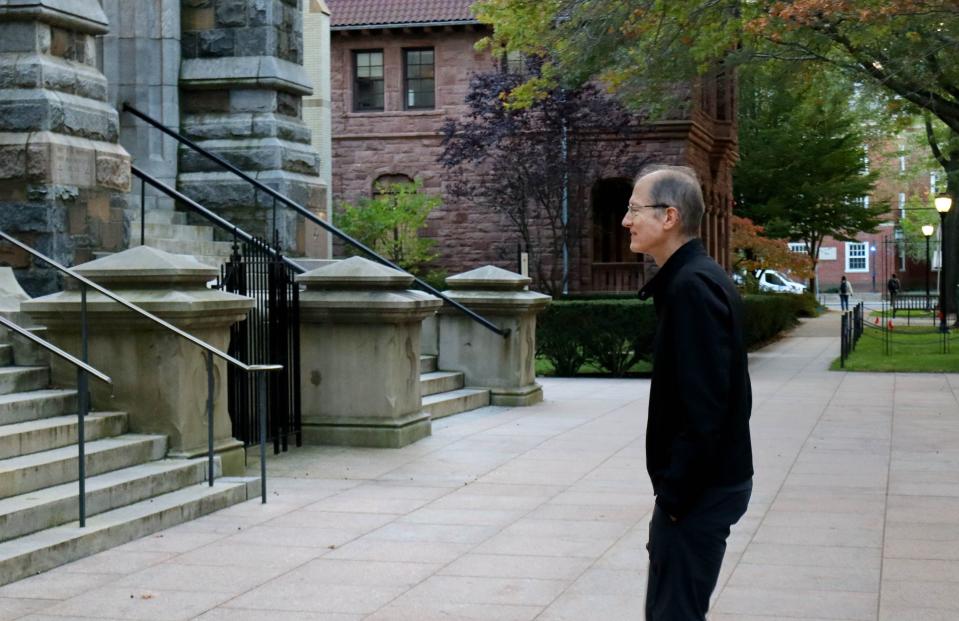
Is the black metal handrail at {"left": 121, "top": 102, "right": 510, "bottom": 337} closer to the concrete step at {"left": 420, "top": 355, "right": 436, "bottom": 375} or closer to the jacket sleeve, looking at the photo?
the concrete step at {"left": 420, "top": 355, "right": 436, "bottom": 375}

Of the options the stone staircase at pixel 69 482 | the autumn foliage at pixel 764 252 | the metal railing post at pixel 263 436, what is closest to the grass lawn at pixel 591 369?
the stone staircase at pixel 69 482

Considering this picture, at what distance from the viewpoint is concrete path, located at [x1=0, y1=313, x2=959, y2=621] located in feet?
21.9

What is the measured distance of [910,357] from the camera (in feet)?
87.6

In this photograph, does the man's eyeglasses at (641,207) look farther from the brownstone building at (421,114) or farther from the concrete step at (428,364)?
the brownstone building at (421,114)

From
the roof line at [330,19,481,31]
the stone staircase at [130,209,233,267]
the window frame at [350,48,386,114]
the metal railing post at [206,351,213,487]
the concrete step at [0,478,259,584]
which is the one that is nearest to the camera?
the concrete step at [0,478,259,584]

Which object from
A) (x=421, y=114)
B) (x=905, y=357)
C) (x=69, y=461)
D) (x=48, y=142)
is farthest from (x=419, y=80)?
(x=69, y=461)

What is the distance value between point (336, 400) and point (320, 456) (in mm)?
815

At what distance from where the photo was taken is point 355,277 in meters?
12.4

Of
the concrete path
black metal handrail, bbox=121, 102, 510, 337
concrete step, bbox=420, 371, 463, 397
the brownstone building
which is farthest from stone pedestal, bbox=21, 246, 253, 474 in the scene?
the brownstone building

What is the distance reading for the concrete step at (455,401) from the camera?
14.6 m

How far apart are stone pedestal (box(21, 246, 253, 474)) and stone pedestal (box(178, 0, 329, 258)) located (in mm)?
6686

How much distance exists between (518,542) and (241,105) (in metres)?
9.76

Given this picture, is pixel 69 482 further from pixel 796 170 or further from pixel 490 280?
pixel 796 170

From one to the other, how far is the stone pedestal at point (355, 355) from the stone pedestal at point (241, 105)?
4328mm
